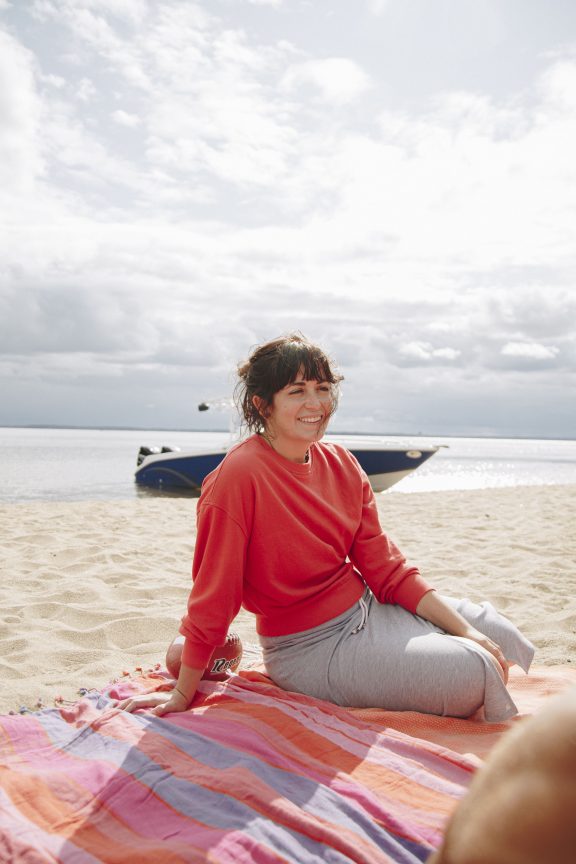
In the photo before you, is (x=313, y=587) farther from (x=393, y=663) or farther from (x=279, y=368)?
(x=279, y=368)

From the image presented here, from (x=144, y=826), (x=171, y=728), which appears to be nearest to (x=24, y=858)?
(x=144, y=826)

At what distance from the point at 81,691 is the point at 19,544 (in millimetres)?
3913

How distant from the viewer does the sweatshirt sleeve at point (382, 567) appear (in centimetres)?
268

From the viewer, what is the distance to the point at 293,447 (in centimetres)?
263

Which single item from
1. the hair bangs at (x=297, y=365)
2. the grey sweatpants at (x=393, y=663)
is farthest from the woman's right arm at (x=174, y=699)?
the hair bangs at (x=297, y=365)

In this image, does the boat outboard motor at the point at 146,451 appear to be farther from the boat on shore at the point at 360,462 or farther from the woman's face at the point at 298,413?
the woman's face at the point at 298,413

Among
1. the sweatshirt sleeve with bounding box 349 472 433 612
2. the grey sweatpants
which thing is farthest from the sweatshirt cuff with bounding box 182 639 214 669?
the sweatshirt sleeve with bounding box 349 472 433 612

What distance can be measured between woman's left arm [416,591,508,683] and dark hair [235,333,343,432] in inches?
33.9

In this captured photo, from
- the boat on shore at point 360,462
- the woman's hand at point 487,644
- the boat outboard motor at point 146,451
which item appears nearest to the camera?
the woman's hand at point 487,644

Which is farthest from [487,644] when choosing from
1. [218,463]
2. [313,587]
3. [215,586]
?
[218,463]

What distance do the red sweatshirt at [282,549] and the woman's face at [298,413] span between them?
0.27 feet

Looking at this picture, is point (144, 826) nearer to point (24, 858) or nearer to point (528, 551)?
point (24, 858)

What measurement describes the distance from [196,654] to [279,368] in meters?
1.12

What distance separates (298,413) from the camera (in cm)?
258
